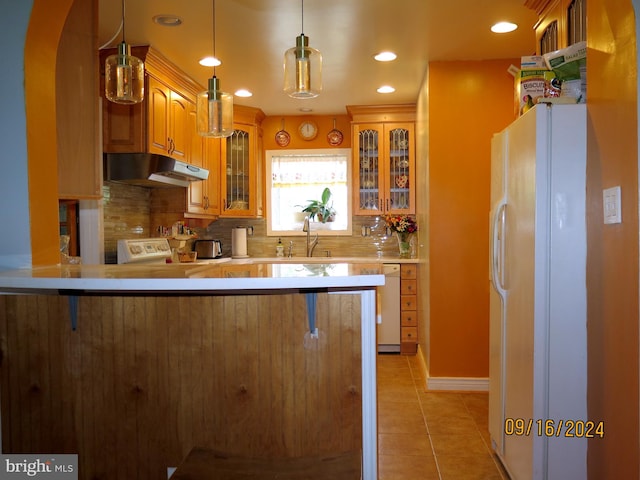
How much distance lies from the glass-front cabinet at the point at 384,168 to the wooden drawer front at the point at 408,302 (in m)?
0.89

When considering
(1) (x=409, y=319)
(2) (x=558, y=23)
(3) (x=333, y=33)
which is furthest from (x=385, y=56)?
(1) (x=409, y=319)

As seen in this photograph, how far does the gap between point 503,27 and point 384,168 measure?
7.18 ft

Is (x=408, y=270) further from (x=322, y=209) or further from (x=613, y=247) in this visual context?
(x=613, y=247)

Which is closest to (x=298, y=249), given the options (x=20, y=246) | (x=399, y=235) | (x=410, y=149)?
(x=399, y=235)

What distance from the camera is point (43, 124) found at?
2062 mm

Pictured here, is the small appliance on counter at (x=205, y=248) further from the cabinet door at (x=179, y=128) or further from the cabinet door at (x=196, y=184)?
the cabinet door at (x=179, y=128)

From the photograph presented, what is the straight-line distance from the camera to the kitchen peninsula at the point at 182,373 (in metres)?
1.87

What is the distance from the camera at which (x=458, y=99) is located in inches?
148

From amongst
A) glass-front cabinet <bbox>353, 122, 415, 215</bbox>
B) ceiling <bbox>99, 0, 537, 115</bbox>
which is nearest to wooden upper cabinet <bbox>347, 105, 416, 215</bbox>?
glass-front cabinet <bbox>353, 122, 415, 215</bbox>

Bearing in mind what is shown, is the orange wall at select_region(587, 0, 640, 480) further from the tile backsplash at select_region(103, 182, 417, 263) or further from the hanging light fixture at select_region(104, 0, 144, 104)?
the tile backsplash at select_region(103, 182, 417, 263)

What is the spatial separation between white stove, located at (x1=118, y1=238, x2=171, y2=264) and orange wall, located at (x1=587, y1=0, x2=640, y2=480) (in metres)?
2.86

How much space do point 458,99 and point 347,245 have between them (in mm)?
2214

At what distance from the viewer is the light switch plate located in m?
1.63

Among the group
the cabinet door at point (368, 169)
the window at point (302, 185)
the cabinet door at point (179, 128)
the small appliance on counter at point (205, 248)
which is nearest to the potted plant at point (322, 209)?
the window at point (302, 185)
